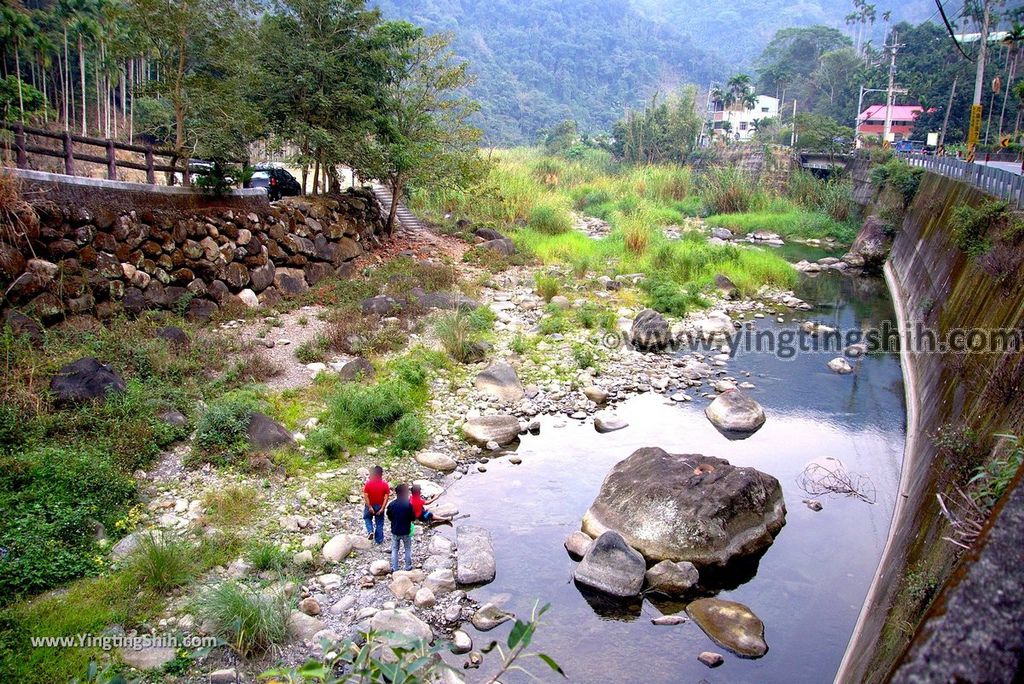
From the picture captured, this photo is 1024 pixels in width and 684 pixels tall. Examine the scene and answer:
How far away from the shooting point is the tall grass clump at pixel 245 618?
5.75 m

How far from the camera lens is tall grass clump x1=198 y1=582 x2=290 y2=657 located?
5750 mm

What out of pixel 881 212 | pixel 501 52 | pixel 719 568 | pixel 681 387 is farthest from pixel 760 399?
pixel 501 52

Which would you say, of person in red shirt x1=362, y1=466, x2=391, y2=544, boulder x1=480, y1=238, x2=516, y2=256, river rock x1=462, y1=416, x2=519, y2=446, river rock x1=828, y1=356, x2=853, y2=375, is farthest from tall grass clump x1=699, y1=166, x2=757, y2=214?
person in red shirt x1=362, y1=466, x2=391, y2=544

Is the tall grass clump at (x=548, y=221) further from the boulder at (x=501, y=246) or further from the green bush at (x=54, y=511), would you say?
the green bush at (x=54, y=511)

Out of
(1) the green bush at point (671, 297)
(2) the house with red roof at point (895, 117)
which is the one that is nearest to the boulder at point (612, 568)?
(1) the green bush at point (671, 297)

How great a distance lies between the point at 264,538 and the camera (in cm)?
735

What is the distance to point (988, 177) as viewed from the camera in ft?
44.5

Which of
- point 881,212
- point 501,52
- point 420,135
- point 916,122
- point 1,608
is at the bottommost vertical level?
point 1,608

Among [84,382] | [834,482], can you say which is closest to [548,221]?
[834,482]

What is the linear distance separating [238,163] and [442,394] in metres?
7.37

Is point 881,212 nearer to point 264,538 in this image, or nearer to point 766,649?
point 766,649

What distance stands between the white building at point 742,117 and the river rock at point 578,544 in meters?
54.7

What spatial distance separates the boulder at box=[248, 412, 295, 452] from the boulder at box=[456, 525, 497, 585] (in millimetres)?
2745

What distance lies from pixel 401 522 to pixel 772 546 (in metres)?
4.21
